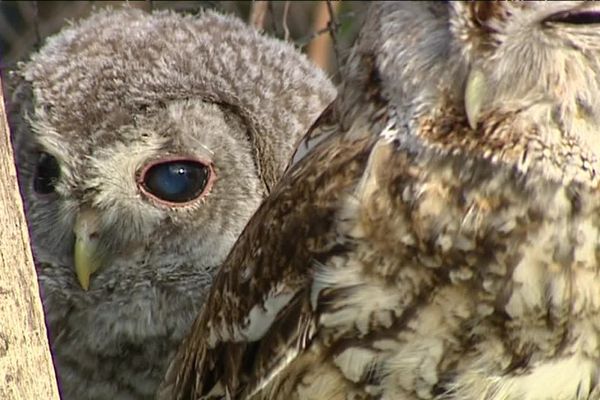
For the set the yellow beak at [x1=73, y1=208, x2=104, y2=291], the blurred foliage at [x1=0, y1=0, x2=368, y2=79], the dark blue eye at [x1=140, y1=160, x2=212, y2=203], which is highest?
the blurred foliage at [x1=0, y1=0, x2=368, y2=79]

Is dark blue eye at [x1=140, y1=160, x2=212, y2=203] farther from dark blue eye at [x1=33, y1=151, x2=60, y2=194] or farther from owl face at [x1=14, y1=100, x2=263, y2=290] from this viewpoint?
dark blue eye at [x1=33, y1=151, x2=60, y2=194]

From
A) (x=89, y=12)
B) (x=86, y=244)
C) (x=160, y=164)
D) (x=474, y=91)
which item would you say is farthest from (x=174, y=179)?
(x=89, y=12)

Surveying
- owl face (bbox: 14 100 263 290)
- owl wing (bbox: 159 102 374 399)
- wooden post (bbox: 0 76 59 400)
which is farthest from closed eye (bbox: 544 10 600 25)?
owl face (bbox: 14 100 263 290)

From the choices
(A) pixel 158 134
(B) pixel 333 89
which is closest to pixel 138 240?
(A) pixel 158 134

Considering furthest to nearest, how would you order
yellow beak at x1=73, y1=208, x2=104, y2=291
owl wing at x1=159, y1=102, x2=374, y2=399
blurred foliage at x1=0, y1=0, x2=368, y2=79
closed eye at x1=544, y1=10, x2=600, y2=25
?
1. blurred foliage at x1=0, y1=0, x2=368, y2=79
2. yellow beak at x1=73, y1=208, x2=104, y2=291
3. owl wing at x1=159, y1=102, x2=374, y2=399
4. closed eye at x1=544, y1=10, x2=600, y2=25

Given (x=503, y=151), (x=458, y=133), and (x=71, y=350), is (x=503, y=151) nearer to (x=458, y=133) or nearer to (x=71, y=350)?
(x=458, y=133)

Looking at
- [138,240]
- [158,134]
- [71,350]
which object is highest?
A: [158,134]

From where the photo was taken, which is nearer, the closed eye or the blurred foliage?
the closed eye
